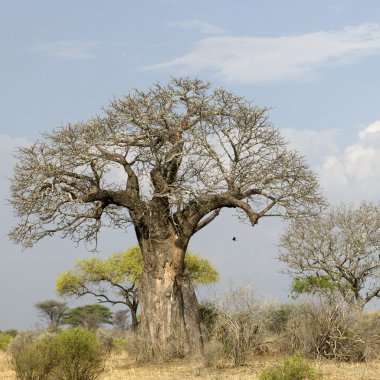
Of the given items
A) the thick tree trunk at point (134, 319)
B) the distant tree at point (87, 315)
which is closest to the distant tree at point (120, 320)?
the distant tree at point (87, 315)

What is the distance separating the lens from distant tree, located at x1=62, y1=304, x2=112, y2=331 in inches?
2101

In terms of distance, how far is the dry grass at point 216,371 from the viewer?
16.2 meters

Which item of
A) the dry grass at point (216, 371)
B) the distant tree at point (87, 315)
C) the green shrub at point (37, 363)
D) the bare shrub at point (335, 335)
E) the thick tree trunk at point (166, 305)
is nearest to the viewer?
the green shrub at point (37, 363)

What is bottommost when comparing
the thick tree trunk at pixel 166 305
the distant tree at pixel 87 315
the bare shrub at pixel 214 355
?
the bare shrub at pixel 214 355

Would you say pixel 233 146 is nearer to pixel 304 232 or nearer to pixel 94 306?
pixel 304 232

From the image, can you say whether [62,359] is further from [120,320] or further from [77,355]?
[120,320]

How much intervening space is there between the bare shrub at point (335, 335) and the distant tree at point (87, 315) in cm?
3369

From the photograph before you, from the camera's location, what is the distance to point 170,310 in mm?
20453

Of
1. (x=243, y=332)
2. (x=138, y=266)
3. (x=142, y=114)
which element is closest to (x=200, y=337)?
(x=243, y=332)

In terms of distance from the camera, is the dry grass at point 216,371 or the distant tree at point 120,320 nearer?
the dry grass at point 216,371

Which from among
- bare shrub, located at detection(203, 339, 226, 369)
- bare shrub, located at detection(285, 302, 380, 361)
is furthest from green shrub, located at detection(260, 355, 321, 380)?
bare shrub, located at detection(285, 302, 380, 361)

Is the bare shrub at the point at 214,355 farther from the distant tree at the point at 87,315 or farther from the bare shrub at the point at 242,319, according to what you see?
the distant tree at the point at 87,315

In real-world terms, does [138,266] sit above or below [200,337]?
above

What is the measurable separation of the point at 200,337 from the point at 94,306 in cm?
3695
